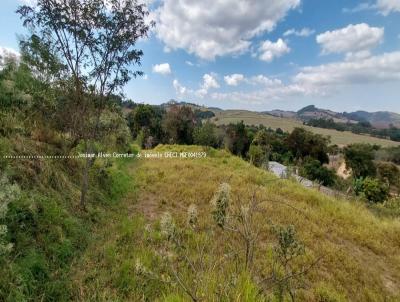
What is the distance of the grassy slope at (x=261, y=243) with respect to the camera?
139 inches

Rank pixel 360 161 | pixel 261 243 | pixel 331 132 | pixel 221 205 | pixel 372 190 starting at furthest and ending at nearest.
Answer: pixel 331 132 < pixel 360 161 < pixel 372 190 < pixel 261 243 < pixel 221 205

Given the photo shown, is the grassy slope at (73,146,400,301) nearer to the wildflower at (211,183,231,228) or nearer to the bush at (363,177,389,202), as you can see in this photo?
the wildflower at (211,183,231,228)

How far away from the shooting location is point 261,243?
17.8ft

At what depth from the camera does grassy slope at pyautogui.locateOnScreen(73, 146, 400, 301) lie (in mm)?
3541

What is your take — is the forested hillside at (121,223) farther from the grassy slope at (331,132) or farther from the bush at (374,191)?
the grassy slope at (331,132)

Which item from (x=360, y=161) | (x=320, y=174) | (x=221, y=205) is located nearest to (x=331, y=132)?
(x=360, y=161)

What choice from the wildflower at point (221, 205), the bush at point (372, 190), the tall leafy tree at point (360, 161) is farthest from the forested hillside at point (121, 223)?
the tall leafy tree at point (360, 161)

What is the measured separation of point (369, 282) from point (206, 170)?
806 cm

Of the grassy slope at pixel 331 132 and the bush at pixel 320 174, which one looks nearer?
the bush at pixel 320 174

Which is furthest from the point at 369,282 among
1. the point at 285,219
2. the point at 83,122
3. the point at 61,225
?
the point at 83,122

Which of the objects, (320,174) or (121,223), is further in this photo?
(320,174)

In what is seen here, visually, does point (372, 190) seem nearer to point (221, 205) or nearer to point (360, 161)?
point (360, 161)

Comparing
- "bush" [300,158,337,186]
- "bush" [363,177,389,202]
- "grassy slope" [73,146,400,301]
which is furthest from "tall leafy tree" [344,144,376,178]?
"grassy slope" [73,146,400,301]

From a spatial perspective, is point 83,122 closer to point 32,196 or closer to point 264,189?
point 32,196
